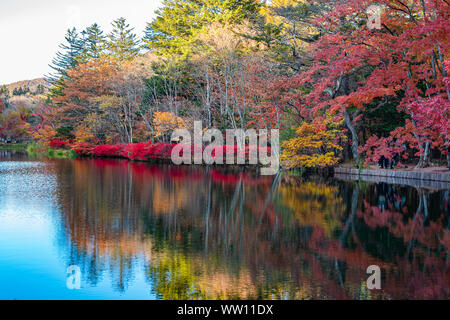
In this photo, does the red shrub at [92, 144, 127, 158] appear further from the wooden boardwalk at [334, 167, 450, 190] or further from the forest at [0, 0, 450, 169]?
the wooden boardwalk at [334, 167, 450, 190]

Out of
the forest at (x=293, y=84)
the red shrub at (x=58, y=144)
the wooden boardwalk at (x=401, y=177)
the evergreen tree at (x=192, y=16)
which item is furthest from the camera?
the red shrub at (x=58, y=144)

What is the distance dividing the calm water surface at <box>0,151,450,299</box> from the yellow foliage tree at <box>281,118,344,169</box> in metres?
7.50

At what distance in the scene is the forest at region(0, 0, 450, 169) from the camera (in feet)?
61.3

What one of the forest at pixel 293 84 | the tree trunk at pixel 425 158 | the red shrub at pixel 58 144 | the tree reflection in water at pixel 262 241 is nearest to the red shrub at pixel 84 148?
the forest at pixel 293 84

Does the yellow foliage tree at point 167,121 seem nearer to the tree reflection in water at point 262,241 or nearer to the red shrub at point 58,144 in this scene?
the tree reflection in water at point 262,241

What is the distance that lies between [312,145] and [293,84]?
3.04m

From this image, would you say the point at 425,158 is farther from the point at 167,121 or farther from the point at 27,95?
the point at 27,95

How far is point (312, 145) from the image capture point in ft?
68.7

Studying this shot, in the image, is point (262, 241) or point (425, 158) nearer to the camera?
point (262, 241)

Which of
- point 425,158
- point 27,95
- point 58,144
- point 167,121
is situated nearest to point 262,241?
point 425,158

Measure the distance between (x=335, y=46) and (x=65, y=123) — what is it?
31616 mm

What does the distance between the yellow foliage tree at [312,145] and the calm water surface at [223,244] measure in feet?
24.6

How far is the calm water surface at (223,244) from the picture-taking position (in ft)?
16.8
